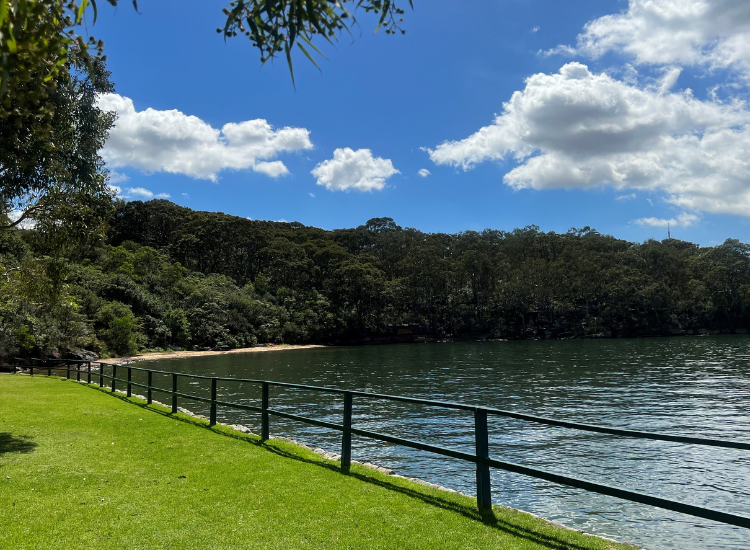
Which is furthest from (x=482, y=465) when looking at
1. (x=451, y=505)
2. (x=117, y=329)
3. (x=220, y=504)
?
(x=117, y=329)

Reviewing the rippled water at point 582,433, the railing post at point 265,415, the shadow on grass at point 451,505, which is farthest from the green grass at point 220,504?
the rippled water at point 582,433

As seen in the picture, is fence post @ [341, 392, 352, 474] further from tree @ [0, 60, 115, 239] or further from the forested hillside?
the forested hillside

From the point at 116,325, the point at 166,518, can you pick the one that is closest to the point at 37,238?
the point at 166,518

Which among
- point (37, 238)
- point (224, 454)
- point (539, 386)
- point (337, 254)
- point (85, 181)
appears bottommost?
point (539, 386)

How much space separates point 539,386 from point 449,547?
897 inches

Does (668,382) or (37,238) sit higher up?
(37,238)

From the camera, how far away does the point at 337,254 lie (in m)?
89.4

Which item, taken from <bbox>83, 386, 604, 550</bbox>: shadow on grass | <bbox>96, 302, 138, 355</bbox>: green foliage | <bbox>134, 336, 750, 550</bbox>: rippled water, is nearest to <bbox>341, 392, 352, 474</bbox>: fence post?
<bbox>83, 386, 604, 550</bbox>: shadow on grass

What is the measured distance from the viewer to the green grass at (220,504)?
5.02 metres

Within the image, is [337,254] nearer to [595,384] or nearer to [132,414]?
[595,384]

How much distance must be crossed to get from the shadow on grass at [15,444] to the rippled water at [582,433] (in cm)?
665

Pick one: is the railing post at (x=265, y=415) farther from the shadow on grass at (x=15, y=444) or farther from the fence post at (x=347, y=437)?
the shadow on grass at (x=15, y=444)

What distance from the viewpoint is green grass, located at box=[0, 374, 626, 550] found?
502 cm

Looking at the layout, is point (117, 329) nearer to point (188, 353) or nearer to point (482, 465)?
point (188, 353)
